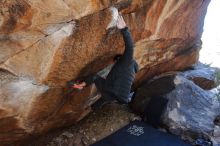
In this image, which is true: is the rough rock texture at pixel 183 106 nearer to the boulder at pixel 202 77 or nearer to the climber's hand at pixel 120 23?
the boulder at pixel 202 77

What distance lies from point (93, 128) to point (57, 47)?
307 centimetres

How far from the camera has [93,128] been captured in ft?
23.5

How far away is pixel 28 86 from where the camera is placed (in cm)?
472

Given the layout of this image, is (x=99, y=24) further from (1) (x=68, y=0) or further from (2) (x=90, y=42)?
(1) (x=68, y=0)

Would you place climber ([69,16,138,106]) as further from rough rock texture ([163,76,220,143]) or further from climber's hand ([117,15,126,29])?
rough rock texture ([163,76,220,143])

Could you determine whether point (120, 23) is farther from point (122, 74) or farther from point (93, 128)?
point (93, 128)

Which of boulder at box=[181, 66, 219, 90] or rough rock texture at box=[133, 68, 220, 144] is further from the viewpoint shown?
boulder at box=[181, 66, 219, 90]

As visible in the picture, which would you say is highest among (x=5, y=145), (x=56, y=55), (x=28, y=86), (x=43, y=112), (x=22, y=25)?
(x=22, y=25)

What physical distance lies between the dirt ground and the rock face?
322 mm

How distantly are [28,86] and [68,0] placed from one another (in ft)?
4.58

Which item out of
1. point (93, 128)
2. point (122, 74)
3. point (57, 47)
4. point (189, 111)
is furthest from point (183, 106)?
point (57, 47)

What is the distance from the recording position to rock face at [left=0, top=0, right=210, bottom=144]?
4211 millimetres

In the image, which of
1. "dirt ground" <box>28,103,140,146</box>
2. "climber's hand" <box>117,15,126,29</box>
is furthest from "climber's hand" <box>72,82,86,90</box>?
"dirt ground" <box>28,103,140,146</box>

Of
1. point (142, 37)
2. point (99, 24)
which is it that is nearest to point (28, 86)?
point (99, 24)
